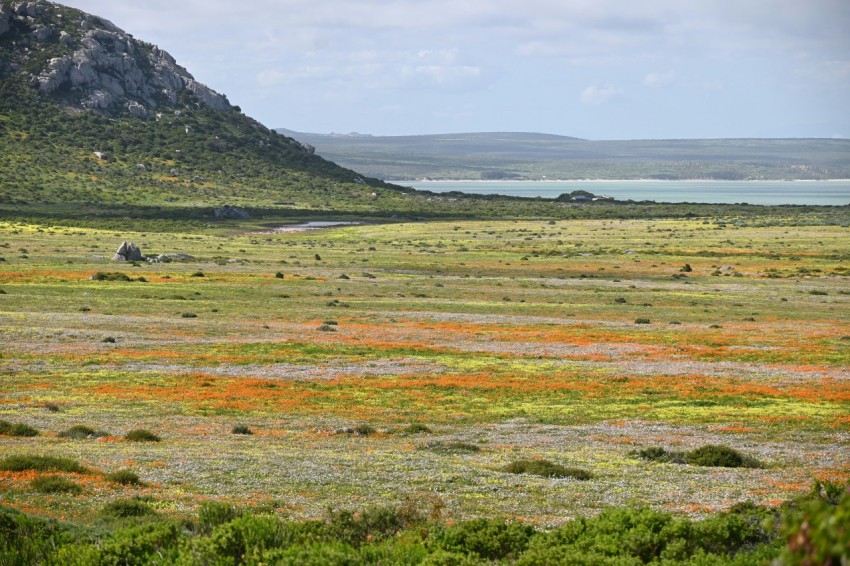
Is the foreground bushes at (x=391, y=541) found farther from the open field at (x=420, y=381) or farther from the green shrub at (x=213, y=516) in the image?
the open field at (x=420, y=381)

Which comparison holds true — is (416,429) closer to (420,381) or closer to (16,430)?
(420,381)

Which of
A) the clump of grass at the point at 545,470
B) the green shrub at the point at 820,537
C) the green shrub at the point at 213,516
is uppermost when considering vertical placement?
the green shrub at the point at 820,537

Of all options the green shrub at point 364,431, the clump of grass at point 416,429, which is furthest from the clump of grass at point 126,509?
the clump of grass at point 416,429

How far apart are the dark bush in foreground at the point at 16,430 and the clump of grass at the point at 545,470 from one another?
552 inches

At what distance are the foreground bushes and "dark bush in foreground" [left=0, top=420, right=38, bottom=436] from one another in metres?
11.7

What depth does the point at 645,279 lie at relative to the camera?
331ft

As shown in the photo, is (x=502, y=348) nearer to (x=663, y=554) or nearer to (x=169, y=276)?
(x=663, y=554)

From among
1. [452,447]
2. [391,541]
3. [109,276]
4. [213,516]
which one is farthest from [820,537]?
[109,276]

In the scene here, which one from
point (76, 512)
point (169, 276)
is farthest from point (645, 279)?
point (76, 512)

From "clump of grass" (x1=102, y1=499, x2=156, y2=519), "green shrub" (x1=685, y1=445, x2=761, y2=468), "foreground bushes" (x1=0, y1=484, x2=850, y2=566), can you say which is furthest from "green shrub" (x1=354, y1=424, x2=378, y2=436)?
"foreground bushes" (x1=0, y1=484, x2=850, y2=566)

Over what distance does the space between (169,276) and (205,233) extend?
68.4 meters

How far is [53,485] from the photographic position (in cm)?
1977

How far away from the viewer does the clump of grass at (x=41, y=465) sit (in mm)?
21266

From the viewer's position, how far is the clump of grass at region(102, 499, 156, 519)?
1788 centimetres
